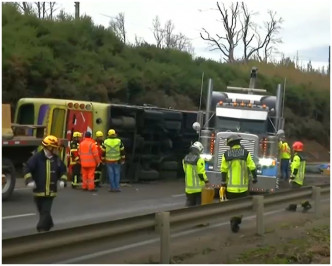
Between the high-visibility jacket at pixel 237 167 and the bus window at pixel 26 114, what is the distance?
9.68m

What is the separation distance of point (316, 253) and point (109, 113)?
11626mm

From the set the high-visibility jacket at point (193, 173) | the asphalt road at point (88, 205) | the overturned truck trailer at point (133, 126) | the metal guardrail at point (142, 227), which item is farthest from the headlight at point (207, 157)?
the metal guardrail at point (142, 227)

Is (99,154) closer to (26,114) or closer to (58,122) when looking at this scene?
(58,122)

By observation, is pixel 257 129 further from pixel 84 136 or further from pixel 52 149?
pixel 52 149

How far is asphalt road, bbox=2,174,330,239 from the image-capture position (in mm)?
11820

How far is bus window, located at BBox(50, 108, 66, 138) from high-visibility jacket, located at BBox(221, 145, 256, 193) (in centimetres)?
862

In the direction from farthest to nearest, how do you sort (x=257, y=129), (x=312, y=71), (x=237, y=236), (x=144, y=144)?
(x=312, y=71) → (x=144, y=144) → (x=257, y=129) → (x=237, y=236)

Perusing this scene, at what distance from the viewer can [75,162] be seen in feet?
59.3

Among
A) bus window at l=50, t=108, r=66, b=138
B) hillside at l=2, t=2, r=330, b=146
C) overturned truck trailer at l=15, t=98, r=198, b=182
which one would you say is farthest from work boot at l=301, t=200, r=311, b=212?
hillside at l=2, t=2, r=330, b=146

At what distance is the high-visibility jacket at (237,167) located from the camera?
11.2 metres

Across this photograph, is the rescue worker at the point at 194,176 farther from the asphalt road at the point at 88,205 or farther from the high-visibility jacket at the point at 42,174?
the high-visibility jacket at the point at 42,174

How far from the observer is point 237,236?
→ 34.0ft

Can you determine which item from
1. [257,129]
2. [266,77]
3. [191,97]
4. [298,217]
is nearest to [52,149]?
[298,217]

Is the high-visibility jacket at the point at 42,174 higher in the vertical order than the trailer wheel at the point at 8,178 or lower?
higher
